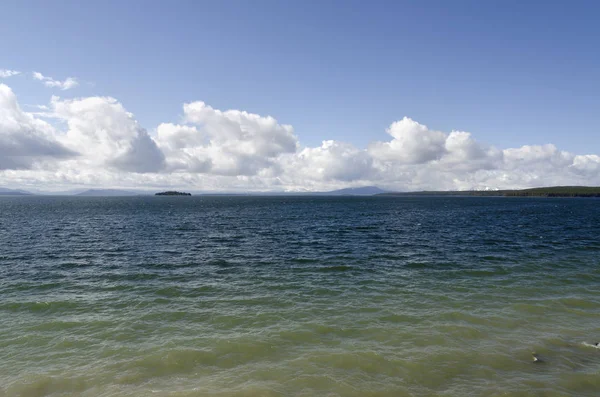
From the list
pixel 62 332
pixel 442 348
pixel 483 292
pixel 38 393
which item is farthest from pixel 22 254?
pixel 483 292

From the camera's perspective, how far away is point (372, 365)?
46.9 ft

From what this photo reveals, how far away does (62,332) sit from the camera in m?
18.1

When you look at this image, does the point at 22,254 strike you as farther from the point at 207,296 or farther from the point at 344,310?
the point at 344,310

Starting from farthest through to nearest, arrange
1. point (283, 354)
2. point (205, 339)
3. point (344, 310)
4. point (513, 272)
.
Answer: point (513, 272)
point (344, 310)
point (205, 339)
point (283, 354)

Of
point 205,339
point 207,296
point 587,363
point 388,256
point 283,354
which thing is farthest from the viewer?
point 388,256

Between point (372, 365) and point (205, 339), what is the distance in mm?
8769

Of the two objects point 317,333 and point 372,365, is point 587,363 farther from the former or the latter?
point 317,333

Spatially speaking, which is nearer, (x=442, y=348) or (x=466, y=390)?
(x=466, y=390)

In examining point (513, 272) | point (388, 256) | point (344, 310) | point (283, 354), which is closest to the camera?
point (283, 354)

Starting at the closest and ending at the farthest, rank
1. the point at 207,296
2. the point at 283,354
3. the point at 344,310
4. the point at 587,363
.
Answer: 1. the point at 587,363
2. the point at 283,354
3. the point at 344,310
4. the point at 207,296

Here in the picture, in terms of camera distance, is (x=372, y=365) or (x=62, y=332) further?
(x=62, y=332)

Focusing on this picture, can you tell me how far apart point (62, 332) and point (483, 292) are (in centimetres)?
2846

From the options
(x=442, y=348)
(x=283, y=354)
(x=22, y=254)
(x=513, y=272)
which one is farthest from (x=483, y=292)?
(x=22, y=254)

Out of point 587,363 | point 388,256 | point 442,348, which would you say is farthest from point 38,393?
point 388,256
